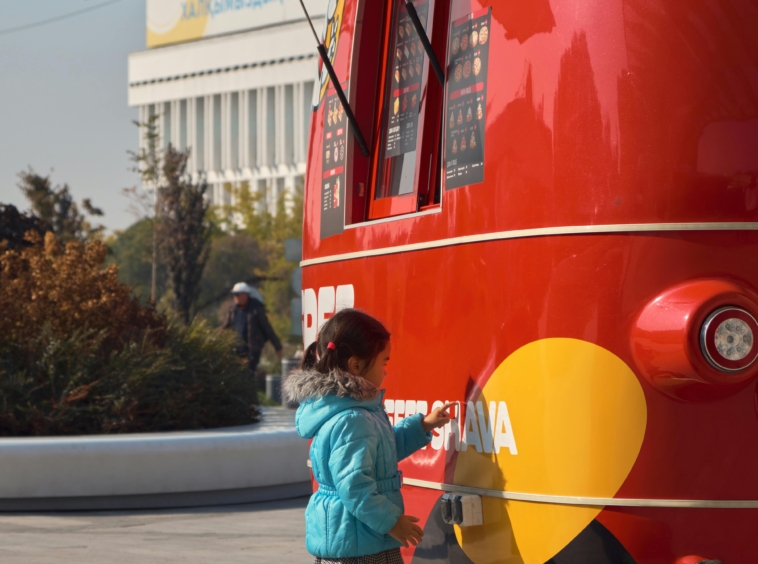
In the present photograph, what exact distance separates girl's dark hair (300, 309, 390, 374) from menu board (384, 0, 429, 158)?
81 centimetres

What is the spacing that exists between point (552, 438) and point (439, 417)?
538mm

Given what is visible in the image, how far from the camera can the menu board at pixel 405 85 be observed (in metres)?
4.43

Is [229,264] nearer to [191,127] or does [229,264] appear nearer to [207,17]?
[191,127]

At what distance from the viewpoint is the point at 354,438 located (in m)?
3.82

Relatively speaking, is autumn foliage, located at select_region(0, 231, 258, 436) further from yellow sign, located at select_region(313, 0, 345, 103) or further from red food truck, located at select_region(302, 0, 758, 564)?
red food truck, located at select_region(302, 0, 758, 564)

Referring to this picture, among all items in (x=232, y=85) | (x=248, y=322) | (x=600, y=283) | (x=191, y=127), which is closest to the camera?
(x=600, y=283)

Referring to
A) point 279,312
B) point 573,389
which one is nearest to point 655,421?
point 573,389

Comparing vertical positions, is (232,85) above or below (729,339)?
above

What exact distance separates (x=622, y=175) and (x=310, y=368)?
50.5 inches

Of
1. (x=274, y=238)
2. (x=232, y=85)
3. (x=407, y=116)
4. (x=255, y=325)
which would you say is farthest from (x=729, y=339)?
(x=232, y=85)

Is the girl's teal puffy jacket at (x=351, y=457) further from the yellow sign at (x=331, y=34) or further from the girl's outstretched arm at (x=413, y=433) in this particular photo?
the yellow sign at (x=331, y=34)

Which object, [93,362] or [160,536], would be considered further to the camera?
[93,362]

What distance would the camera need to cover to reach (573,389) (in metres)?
3.44

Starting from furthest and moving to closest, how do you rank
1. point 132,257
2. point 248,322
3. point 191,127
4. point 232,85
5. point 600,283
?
point 191,127 < point 232,85 < point 132,257 < point 248,322 < point 600,283
